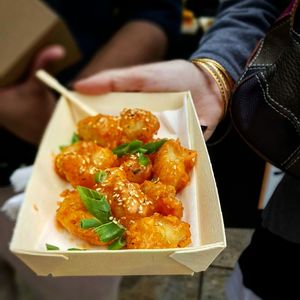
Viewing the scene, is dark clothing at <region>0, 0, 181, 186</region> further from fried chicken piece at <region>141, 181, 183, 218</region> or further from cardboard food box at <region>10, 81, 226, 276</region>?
fried chicken piece at <region>141, 181, 183, 218</region>

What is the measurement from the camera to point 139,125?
0.59 metres

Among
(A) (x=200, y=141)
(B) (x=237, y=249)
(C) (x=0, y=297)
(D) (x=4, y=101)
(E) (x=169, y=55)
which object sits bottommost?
(C) (x=0, y=297)

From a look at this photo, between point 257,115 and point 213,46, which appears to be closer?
point 257,115

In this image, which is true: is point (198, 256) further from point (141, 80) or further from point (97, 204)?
point (141, 80)

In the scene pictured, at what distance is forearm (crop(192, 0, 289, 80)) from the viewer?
23.8 inches

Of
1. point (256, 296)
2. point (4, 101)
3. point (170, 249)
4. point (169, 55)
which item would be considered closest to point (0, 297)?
point (4, 101)

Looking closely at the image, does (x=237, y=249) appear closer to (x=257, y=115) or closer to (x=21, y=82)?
(x=257, y=115)

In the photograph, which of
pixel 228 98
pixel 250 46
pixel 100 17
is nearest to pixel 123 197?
pixel 228 98

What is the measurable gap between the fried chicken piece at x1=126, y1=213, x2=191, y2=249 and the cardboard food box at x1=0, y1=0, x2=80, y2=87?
77cm

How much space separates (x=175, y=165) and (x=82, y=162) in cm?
15

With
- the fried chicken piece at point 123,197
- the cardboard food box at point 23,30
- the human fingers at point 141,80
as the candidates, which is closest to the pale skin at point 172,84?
the human fingers at point 141,80

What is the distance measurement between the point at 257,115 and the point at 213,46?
176 mm

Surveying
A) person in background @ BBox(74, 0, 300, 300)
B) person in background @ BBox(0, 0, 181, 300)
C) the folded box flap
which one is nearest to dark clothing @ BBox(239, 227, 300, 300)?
person in background @ BBox(74, 0, 300, 300)

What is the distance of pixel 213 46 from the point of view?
0.63 meters
